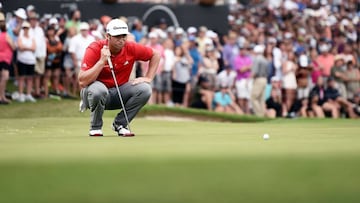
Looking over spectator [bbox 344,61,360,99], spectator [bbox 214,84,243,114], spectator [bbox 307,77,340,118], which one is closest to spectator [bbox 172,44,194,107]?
spectator [bbox 214,84,243,114]

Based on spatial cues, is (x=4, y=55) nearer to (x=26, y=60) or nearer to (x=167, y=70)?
(x=26, y=60)

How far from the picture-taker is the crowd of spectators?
22.8 m

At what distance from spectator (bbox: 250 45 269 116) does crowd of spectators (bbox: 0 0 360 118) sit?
25 mm

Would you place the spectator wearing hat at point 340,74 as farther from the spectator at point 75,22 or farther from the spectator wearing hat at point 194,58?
the spectator at point 75,22

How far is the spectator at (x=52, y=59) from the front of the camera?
22906 mm

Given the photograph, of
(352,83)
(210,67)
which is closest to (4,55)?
(210,67)

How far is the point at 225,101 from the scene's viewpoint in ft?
82.3

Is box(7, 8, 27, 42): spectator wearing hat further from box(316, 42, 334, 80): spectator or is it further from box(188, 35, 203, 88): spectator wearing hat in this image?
box(316, 42, 334, 80): spectator

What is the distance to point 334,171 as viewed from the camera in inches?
298

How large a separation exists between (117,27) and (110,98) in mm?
1338

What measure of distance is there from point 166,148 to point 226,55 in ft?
55.1

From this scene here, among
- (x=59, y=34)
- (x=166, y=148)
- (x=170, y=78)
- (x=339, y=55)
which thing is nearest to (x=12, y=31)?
(x=59, y=34)

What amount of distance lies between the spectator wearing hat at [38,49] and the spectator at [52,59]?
148 millimetres

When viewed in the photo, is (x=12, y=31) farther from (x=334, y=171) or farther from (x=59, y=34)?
(x=334, y=171)
